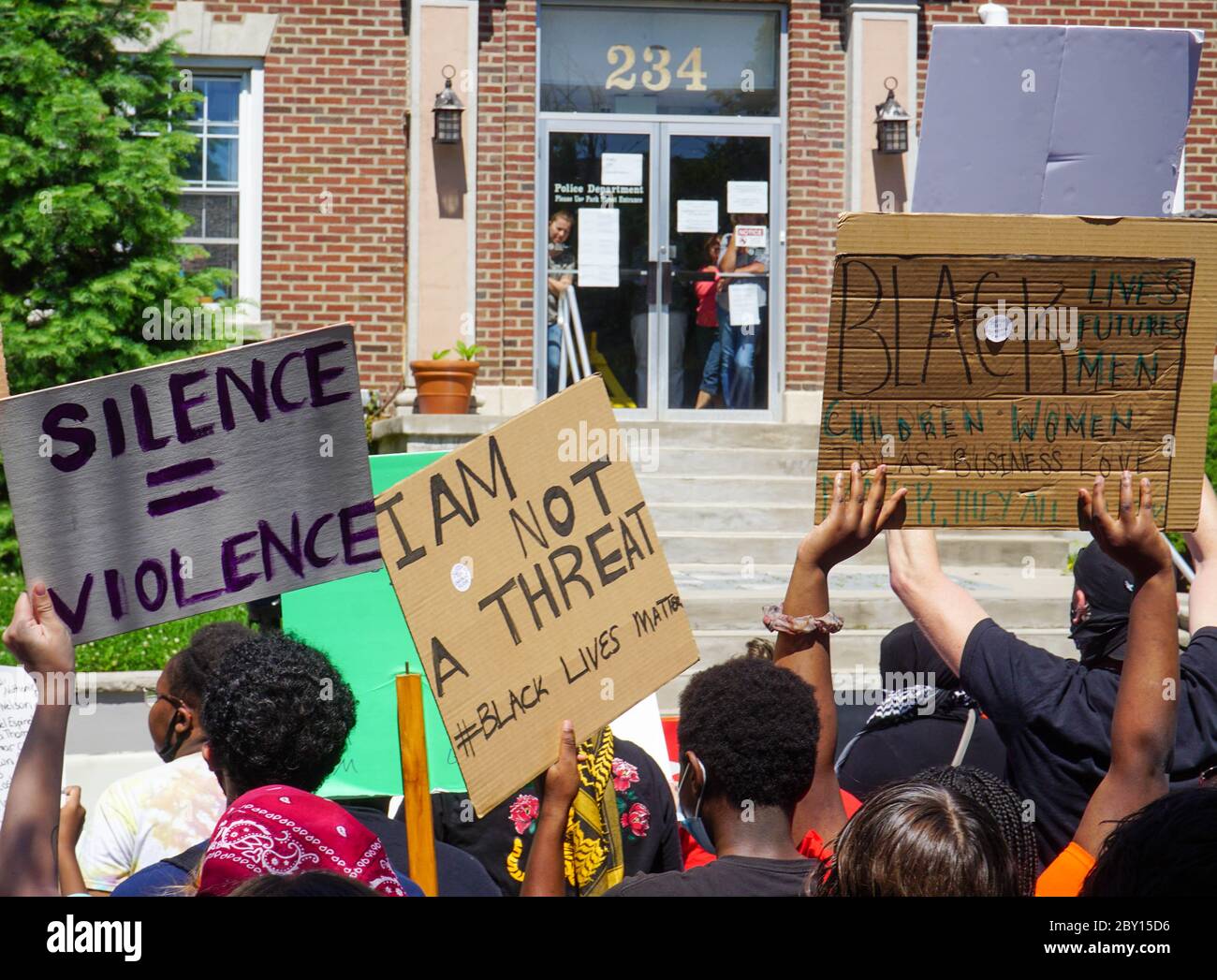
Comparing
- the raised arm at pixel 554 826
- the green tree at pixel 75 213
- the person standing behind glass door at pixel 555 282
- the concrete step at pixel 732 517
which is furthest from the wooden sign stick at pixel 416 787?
the person standing behind glass door at pixel 555 282

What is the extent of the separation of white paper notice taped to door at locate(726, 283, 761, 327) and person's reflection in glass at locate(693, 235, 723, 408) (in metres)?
0.12

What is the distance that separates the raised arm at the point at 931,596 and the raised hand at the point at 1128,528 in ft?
0.90

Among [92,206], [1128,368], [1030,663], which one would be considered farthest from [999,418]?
[92,206]

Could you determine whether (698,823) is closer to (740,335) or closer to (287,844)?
(287,844)

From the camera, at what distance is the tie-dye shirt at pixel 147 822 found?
2.96m

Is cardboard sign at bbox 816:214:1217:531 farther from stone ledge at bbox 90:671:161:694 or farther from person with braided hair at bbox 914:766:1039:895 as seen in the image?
stone ledge at bbox 90:671:161:694

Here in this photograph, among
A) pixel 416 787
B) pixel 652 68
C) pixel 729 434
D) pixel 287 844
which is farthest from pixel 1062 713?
pixel 652 68

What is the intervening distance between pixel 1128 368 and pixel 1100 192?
0.50m

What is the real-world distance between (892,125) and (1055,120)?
7.28 meters

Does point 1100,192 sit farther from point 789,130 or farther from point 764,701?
point 789,130

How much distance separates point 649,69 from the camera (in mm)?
10344

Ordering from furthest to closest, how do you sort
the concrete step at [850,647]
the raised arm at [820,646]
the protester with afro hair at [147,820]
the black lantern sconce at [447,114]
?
1. the black lantern sconce at [447,114]
2. the concrete step at [850,647]
3. the protester with afro hair at [147,820]
4. the raised arm at [820,646]

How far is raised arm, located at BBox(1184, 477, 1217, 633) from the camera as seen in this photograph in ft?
8.82

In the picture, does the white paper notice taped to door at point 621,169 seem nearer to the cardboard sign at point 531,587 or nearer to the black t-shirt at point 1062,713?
the cardboard sign at point 531,587
